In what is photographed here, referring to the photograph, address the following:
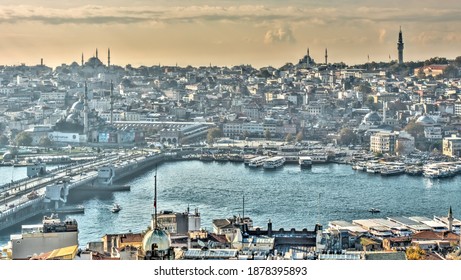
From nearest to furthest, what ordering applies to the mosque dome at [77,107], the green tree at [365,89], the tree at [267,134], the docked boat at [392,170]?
the docked boat at [392,170] → the tree at [267,134] → the mosque dome at [77,107] → the green tree at [365,89]

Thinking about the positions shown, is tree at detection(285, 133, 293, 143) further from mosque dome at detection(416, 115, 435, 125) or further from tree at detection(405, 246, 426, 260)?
tree at detection(405, 246, 426, 260)

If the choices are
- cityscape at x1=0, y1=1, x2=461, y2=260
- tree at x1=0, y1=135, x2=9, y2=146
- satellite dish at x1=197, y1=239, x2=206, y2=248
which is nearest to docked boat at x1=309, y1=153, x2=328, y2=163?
cityscape at x1=0, y1=1, x2=461, y2=260

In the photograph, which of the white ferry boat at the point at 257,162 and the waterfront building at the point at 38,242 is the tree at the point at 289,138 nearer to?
the white ferry boat at the point at 257,162

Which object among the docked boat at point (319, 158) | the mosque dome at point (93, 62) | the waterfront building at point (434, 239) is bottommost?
the waterfront building at point (434, 239)

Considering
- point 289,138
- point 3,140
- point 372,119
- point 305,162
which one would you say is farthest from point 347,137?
point 3,140

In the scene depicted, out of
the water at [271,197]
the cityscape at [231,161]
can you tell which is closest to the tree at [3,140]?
the cityscape at [231,161]
